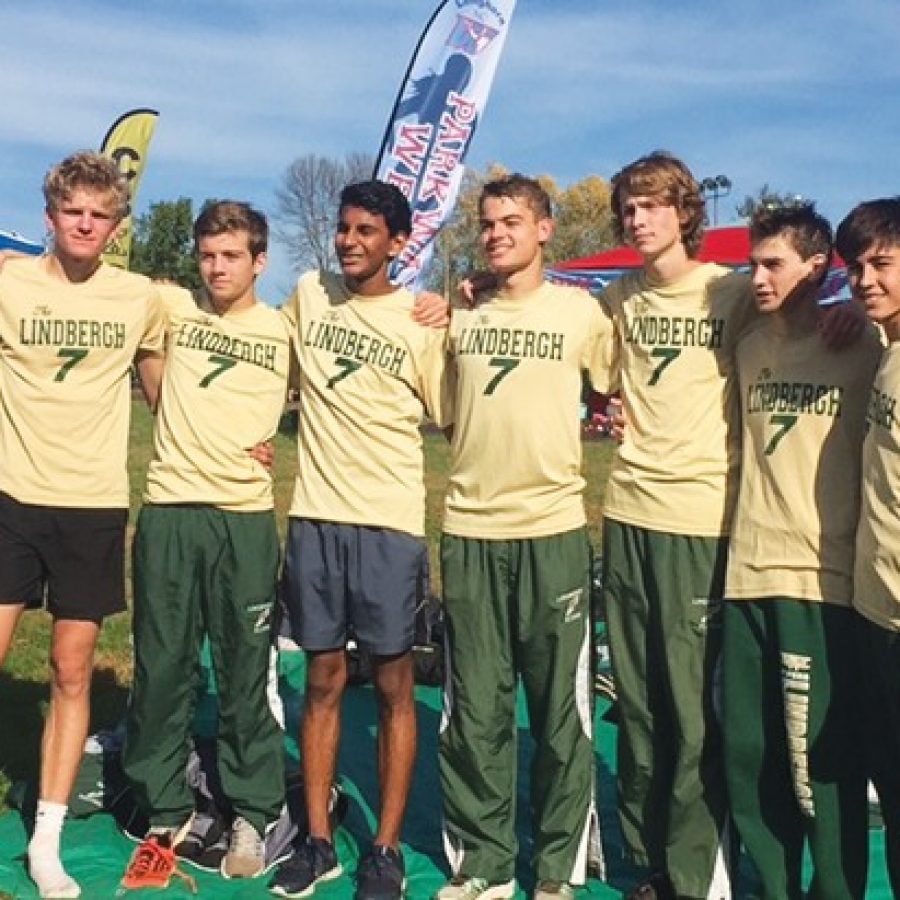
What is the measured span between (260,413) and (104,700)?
99.3 inches

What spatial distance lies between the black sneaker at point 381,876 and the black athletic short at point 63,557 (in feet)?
4.10

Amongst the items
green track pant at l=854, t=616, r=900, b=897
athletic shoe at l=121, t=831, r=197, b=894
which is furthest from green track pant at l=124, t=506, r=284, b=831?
green track pant at l=854, t=616, r=900, b=897

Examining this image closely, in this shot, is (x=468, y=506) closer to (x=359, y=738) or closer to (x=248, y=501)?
(x=248, y=501)

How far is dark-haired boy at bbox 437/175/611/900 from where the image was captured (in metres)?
3.90

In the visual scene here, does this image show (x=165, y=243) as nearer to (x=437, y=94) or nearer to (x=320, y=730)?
(x=437, y=94)

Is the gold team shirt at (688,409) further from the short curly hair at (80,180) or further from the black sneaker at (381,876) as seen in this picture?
the short curly hair at (80,180)

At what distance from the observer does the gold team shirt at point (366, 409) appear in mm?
4016

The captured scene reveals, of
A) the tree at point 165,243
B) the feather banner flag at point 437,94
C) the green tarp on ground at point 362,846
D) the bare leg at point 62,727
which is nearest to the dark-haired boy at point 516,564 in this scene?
the green tarp on ground at point 362,846

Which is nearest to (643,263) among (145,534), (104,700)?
(145,534)

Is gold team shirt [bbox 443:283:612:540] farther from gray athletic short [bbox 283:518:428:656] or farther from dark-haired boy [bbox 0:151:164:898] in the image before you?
dark-haired boy [bbox 0:151:164:898]

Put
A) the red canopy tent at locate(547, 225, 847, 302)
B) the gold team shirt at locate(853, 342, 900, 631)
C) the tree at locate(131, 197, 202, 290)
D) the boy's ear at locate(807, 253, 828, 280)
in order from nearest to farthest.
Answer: the gold team shirt at locate(853, 342, 900, 631) < the boy's ear at locate(807, 253, 828, 280) < the red canopy tent at locate(547, 225, 847, 302) < the tree at locate(131, 197, 202, 290)

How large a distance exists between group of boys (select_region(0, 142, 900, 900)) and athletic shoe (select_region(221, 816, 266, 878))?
0.01m

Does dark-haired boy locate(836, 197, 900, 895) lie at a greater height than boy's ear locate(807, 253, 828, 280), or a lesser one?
lesser

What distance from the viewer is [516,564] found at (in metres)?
3.93
